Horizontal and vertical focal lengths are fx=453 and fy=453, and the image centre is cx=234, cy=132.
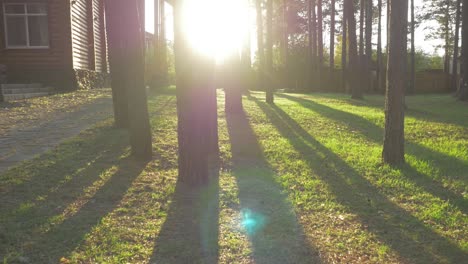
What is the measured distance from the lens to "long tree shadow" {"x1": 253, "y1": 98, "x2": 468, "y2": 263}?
149 inches

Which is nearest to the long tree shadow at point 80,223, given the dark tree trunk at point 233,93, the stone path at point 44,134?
the stone path at point 44,134

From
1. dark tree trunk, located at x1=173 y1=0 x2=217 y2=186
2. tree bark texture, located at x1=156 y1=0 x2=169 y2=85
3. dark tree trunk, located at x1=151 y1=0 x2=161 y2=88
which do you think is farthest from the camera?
tree bark texture, located at x1=156 y1=0 x2=169 y2=85

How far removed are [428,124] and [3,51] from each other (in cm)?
1566

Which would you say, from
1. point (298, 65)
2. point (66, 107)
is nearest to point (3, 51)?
point (66, 107)

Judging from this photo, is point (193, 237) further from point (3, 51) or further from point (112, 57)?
point (3, 51)

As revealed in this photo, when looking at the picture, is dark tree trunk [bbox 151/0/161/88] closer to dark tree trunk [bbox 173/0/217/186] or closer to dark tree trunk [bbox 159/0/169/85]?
dark tree trunk [bbox 159/0/169/85]

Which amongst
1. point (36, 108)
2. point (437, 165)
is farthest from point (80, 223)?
point (36, 108)

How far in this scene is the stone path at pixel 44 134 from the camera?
719 centimetres

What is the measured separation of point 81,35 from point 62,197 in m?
17.2

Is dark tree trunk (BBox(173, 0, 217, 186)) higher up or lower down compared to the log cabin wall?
lower down

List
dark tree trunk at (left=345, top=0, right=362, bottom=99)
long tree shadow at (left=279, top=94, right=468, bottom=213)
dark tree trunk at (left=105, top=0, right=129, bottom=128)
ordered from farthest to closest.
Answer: dark tree trunk at (left=345, top=0, right=362, bottom=99) → dark tree trunk at (left=105, top=0, right=129, bottom=128) → long tree shadow at (left=279, top=94, right=468, bottom=213)

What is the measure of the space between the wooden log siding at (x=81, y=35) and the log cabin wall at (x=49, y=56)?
1.79 feet

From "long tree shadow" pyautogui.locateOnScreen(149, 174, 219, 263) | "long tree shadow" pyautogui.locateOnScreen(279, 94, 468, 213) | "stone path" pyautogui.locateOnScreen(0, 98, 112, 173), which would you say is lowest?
"long tree shadow" pyautogui.locateOnScreen(149, 174, 219, 263)

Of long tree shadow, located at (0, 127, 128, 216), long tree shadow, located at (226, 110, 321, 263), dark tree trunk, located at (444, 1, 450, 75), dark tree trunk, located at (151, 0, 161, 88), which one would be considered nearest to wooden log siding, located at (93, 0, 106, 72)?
dark tree trunk, located at (151, 0, 161, 88)
